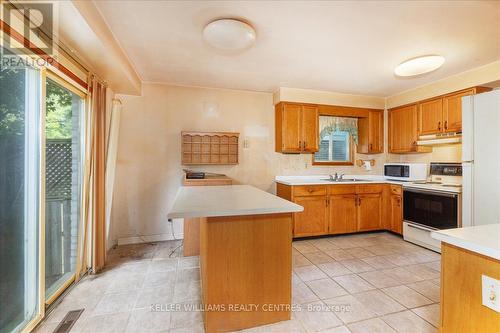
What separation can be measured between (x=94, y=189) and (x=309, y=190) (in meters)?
2.78

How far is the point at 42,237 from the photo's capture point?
5.56 ft

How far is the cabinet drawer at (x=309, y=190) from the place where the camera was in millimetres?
3373

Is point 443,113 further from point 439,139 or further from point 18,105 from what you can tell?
point 18,105

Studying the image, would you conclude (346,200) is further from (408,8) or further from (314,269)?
(408,8)

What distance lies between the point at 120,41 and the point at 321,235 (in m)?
3.65

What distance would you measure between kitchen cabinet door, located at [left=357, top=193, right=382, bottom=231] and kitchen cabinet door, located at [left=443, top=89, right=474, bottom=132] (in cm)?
136

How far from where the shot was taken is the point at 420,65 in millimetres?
2455

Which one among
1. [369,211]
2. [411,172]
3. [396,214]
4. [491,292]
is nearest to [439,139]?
[411,172]

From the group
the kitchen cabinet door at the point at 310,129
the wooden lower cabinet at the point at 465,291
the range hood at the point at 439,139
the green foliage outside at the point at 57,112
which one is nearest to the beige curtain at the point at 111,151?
the green foliage outside at the point at 57,112

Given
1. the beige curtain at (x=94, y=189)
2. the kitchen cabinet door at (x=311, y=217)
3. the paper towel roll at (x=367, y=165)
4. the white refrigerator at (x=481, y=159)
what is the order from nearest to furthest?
the white refrigerator at (x=481, y=159) → the beige curtain at (x=94, y=189) → the kitchen cabinet door at (x=311, y=217) → the paper towel roll at (x=367, y=165)

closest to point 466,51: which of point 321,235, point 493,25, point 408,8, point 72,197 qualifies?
point 493,25

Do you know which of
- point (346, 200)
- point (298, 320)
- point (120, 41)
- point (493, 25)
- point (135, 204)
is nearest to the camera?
point (298, 320)

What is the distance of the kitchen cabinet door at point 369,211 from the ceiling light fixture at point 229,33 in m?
2.94

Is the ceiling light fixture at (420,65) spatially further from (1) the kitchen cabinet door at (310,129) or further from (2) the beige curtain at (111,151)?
(2) the beige curtain at (111,151)
